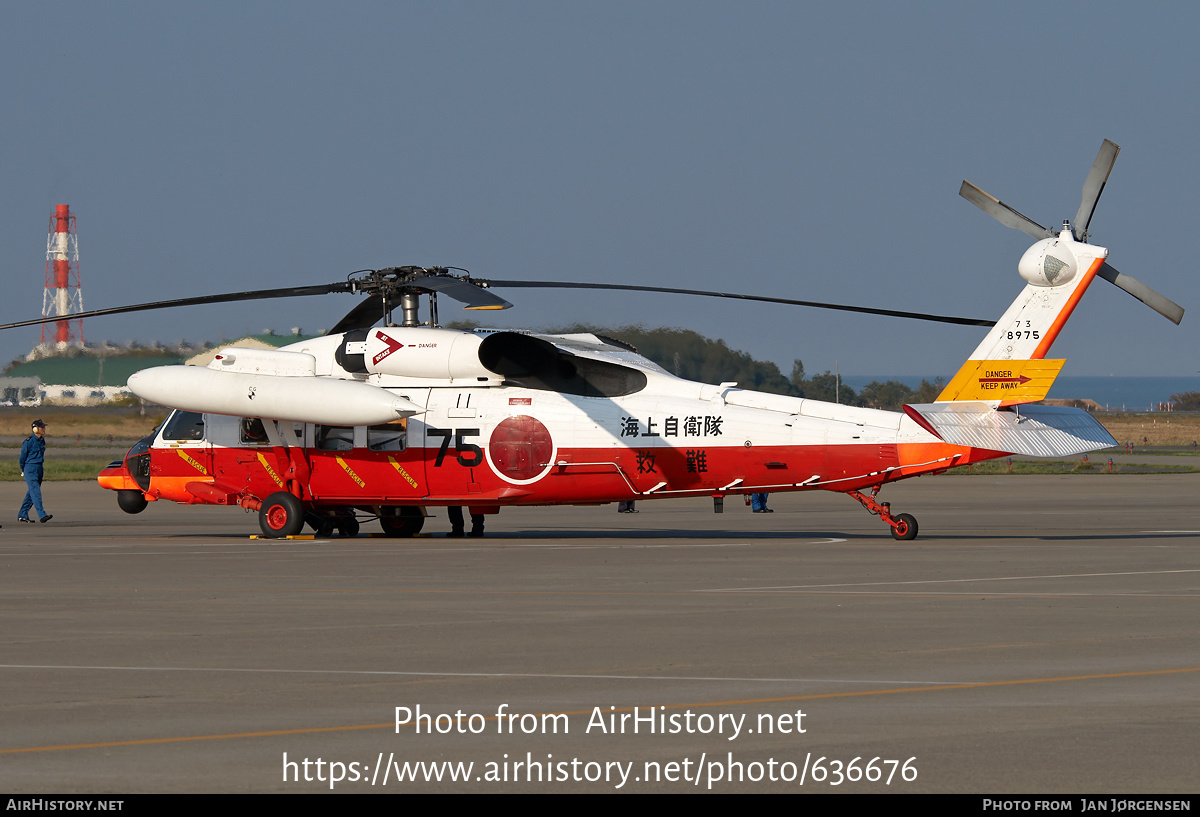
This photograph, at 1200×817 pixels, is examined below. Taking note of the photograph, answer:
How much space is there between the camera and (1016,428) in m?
21.4

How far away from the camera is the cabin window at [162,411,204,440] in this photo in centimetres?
2548

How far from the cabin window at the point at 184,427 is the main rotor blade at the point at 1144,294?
15.8m

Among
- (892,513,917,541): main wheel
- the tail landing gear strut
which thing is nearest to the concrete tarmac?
the tail landing gear strut

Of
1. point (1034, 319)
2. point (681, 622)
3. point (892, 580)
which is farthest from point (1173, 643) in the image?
point (1034, 319)

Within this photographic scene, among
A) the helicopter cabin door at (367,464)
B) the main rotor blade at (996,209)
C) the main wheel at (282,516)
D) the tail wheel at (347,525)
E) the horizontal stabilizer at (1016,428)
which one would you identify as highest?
the main rotor blade at (996,209)

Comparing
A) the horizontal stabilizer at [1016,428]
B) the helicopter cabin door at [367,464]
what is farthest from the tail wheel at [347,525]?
the horizontal stabilizer at [1016,428]

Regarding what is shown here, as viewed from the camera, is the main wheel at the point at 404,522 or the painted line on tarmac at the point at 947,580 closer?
the painted line on tarmac at the point at 947,580

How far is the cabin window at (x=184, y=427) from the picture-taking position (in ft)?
83.6

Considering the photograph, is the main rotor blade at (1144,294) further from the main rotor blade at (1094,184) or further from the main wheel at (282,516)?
the main wheel at (282,516)

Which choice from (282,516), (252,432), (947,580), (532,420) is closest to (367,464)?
(282,516)

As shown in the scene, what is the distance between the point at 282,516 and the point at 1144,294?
14640 millimetres

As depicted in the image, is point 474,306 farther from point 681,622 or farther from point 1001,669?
point 1001,669

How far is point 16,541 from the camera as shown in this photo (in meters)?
23.7
